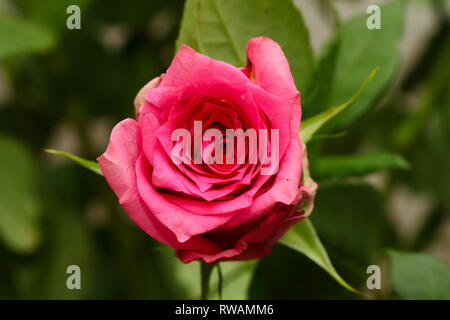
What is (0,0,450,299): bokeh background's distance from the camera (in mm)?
609

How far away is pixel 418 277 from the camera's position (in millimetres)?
360

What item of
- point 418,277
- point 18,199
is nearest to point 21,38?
point 18,199

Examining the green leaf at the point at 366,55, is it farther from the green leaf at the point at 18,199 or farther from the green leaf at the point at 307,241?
the green leaf at the point at 18,199

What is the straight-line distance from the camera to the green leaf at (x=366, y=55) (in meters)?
0.38

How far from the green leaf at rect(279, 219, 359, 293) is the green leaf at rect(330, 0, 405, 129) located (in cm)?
13

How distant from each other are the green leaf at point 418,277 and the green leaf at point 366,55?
0.11 metres

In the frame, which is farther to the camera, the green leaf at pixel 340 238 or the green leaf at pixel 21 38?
the green leaf at pixel 21 38

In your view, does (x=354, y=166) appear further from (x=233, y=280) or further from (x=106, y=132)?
(x=106, y=132)

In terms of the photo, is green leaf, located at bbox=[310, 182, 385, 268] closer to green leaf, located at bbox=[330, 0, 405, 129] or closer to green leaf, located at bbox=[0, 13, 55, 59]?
green leaf, located at bbox=[330, 0, 405, 129]

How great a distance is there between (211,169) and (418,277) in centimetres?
20

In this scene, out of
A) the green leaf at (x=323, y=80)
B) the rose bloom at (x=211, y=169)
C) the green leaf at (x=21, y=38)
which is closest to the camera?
the rose bloom at (x=211, y=169)

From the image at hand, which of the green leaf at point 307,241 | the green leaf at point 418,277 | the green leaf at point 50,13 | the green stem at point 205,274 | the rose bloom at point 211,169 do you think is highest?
the green leaf at point 50,13

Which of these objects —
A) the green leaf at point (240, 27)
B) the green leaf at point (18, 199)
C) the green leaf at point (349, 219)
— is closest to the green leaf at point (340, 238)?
the green leaf at point (349, 219)
